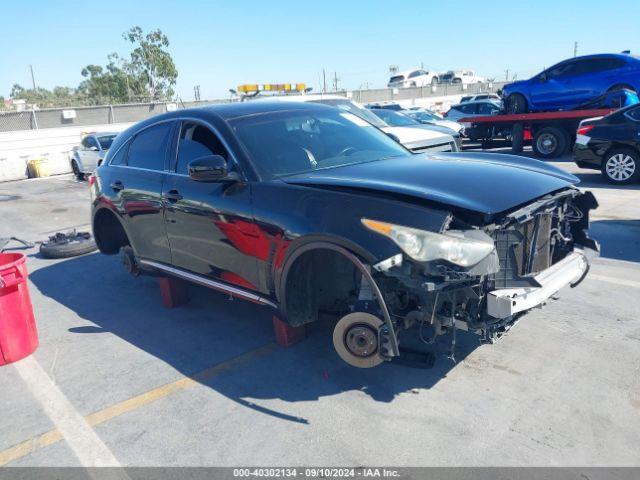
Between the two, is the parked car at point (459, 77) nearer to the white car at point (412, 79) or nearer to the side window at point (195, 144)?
the white car at point (412, 79)

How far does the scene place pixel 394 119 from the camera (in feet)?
37.4

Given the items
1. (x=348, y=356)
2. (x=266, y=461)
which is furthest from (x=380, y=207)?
(x=266, y=461)

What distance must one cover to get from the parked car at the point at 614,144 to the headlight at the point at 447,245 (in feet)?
27.3

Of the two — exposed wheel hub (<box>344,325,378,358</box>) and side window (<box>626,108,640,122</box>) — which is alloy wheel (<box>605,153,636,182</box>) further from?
exposed wheel hub (<box>344,325,378,358</box>)

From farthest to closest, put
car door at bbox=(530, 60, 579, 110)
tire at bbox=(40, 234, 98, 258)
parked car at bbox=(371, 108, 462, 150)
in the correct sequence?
car door at bbox=(530, 60, 579, 110) < parked car at bbox=(371, 108, 462, 150) < tire at bbox=(40, 234, 98, 258)

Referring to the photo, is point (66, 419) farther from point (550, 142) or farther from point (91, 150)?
point (91, 150)

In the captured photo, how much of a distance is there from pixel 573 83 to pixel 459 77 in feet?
110

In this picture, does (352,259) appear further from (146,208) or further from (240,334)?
(146,208)

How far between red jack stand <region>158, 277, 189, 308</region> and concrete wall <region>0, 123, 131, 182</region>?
1593 centimetres

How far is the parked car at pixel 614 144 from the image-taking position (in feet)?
31.6

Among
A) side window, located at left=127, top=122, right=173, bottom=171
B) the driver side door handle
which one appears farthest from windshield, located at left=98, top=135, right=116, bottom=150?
the driver side door handle

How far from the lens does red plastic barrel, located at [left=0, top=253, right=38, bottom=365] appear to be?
407 cm

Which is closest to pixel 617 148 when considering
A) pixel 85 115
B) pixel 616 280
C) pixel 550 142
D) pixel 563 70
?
pixel 550 142

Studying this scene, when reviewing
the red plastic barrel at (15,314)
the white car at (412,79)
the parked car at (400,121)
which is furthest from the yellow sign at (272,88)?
the white car at (412,79)
